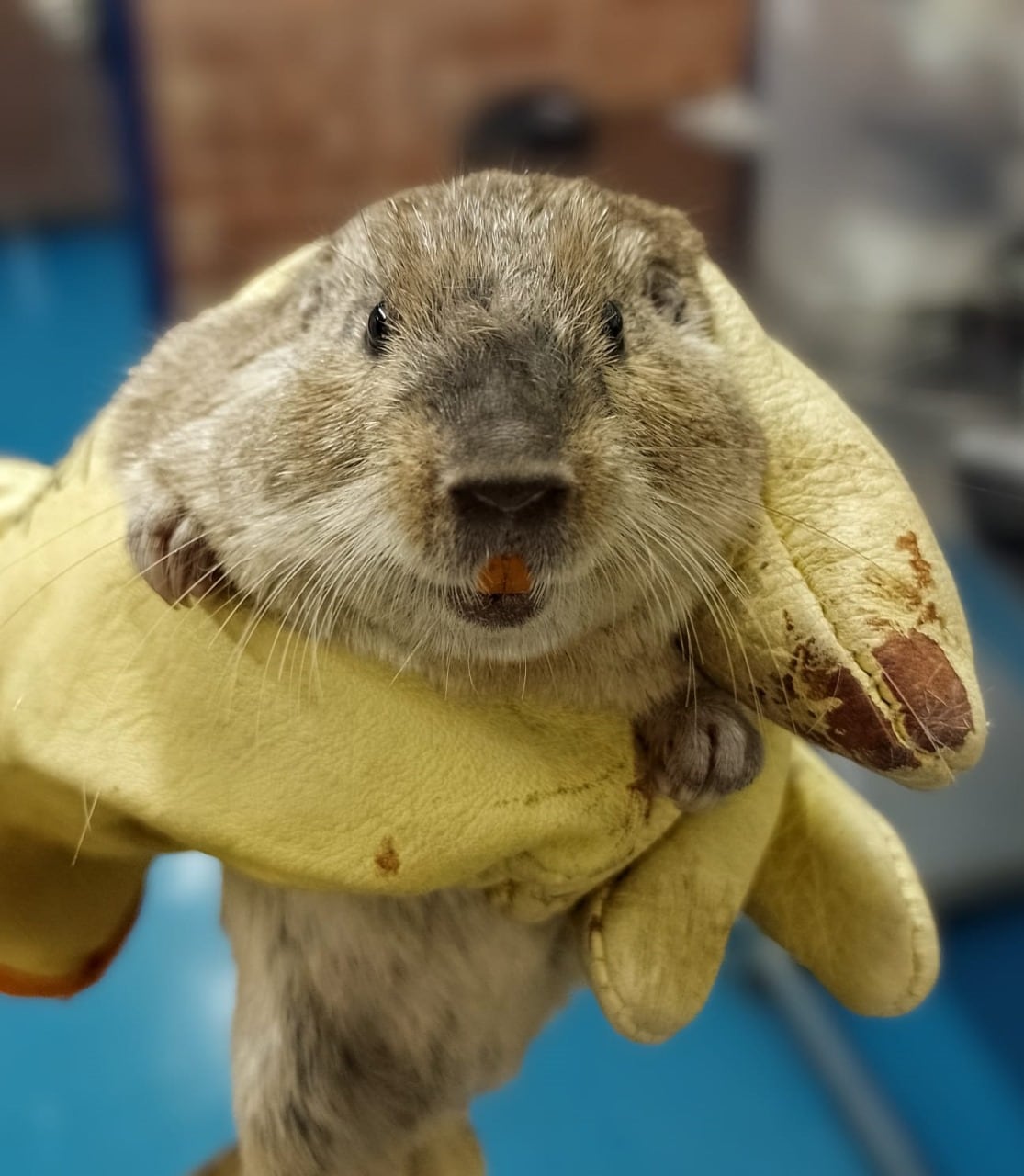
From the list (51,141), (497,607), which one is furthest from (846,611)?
(51,141)

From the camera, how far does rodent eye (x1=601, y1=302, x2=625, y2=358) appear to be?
0.72m

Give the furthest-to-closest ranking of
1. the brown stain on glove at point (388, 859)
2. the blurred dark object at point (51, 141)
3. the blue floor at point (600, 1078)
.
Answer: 1. the blurred dark object at point (51, 141)
2. the blue floor at point (600, 1078)
3. the brown stain on glove at point (388, 859)

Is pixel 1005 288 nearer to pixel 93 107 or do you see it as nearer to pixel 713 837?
pixel 713 837

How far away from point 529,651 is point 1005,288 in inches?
68.1

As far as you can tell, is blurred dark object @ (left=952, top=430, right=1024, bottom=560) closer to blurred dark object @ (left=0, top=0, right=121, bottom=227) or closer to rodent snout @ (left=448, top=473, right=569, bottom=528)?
rodent snout @ (left=448, top=473, right=569, bottom=528)

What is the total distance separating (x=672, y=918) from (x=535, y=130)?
274 centimetres

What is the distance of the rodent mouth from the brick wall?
2.98 m

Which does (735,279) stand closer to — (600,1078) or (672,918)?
(600,1078)

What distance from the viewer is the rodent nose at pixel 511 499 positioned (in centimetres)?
58

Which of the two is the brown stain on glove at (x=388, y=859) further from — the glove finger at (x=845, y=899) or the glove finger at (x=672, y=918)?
the glove finger at (x=845, y=899)

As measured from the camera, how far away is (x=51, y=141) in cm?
432

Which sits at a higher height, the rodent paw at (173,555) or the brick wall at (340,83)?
the rodent paw at (173,555)

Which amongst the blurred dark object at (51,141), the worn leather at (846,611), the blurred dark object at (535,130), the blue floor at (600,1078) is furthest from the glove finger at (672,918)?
the blurred dark object at (51,141)

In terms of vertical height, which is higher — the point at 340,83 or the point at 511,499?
the point at 511,499
